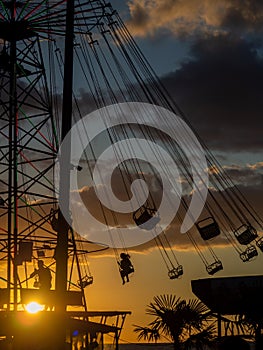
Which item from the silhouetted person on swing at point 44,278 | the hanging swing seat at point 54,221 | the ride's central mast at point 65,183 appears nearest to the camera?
the ride's central mast at point 65,183

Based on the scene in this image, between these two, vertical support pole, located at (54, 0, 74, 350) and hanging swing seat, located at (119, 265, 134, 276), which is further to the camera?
hanging swing seat, located at (119, 265, 134, 276)

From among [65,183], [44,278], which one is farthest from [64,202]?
[44,278]

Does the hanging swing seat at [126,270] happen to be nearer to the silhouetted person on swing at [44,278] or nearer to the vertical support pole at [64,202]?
the silhouetted person on swing at [44,278]

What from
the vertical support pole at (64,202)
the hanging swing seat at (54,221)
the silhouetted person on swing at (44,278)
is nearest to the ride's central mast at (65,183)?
the vertical support pole at (64,202)

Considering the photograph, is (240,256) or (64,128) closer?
(64,128)

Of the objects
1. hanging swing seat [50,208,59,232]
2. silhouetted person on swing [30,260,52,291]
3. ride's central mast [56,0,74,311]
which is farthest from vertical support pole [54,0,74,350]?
hanging swing seat [50,208,59,232]

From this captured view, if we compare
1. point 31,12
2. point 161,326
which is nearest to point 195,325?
point 161,326

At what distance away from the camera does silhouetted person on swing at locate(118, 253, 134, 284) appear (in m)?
33.3

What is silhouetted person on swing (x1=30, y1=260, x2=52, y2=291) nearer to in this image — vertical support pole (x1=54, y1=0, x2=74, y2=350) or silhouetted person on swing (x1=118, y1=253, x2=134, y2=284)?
silhouetted person on swing (x1=118, y1=253, x2=134, y2=284)

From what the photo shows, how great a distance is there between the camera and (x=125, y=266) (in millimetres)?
33594

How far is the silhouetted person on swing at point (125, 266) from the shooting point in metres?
33.3

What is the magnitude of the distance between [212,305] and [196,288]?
1959mm

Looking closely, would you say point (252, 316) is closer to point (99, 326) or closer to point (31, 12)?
point (99, 326)

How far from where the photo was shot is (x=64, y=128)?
25.6m
